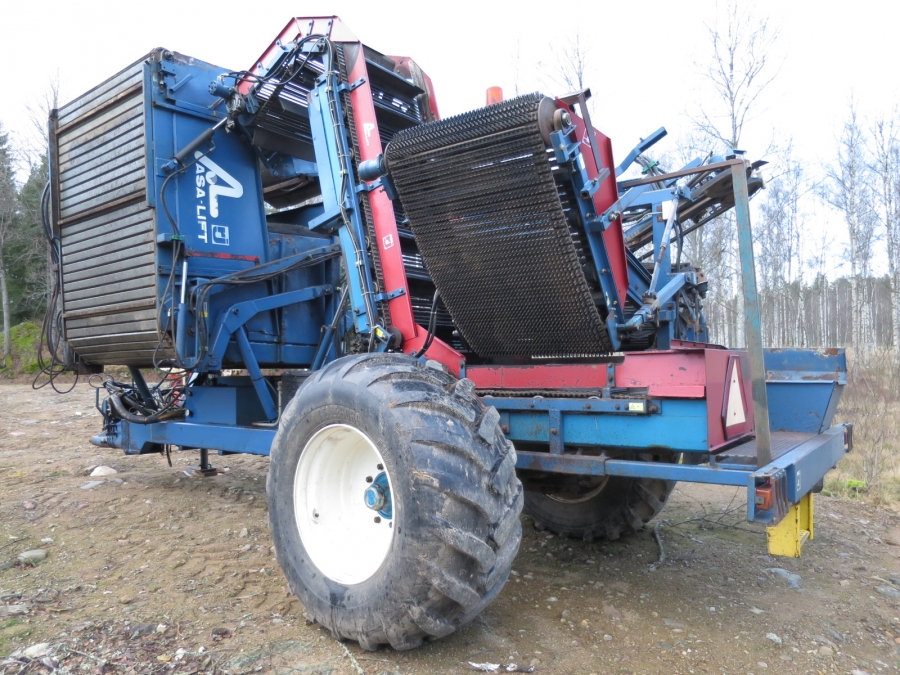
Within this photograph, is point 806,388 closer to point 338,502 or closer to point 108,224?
point 338,502

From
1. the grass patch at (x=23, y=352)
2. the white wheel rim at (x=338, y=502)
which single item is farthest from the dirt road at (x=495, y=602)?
the grass patch at (x=23, y=352)

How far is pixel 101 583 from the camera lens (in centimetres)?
360

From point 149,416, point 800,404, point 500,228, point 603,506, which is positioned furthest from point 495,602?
point 149,416

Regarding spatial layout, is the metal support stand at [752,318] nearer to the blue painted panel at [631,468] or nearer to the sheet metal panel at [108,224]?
the blue painted panel at [631,468]

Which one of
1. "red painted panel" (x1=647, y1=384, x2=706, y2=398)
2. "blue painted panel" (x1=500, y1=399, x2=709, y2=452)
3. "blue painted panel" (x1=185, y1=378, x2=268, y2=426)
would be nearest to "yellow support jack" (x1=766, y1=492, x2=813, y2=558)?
"blue painted panel" (x1=500, y1=399, x2=709, y2=452)

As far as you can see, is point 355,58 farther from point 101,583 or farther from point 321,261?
point 101,583

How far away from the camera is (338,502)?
124 inches

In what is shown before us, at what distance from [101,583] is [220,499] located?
1879 millimetres

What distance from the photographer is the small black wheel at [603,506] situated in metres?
4.24

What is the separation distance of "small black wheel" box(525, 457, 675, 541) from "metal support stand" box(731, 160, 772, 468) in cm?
158

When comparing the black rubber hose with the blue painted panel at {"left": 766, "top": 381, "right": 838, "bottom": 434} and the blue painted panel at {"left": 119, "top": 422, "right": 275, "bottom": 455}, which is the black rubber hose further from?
the blue painted panel at {"left": 766, "top": 381, "right": 838, "bottom": 434}

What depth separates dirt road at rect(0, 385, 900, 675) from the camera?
2.78 m

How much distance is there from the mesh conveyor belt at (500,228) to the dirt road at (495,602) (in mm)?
1379

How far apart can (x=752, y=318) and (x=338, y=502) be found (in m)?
2.00
